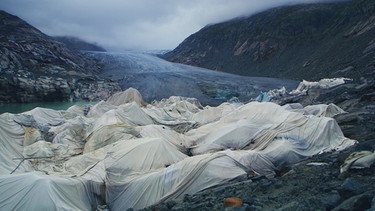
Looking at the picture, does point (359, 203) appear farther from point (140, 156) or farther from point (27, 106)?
point (27, 106)

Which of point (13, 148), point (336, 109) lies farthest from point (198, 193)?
point (336, 109)

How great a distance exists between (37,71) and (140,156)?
38146mm

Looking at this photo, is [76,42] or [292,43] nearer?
[292,43]

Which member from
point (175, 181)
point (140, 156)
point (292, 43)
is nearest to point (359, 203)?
point (175, 181)

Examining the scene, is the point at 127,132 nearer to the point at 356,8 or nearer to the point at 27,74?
the point at 27,74

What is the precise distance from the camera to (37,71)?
42.2 metres

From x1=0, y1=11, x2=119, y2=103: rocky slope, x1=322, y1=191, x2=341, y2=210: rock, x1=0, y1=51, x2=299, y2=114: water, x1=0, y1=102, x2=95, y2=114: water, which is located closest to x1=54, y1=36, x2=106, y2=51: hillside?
x1=0, y1=51, x2=299, y2=114: water

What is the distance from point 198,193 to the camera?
6660mm

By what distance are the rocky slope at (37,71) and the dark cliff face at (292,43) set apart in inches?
946

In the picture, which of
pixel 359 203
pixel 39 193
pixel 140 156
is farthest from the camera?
pixel 140 156

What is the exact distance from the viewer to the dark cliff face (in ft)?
131

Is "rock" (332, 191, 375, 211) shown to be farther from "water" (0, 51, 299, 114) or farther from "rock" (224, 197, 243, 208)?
"water" (0, 51, 299, 114)

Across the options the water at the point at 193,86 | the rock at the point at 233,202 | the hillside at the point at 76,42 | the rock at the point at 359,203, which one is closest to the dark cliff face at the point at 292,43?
the water at the point at 193,86

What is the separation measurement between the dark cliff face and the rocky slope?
24020 millimetres
